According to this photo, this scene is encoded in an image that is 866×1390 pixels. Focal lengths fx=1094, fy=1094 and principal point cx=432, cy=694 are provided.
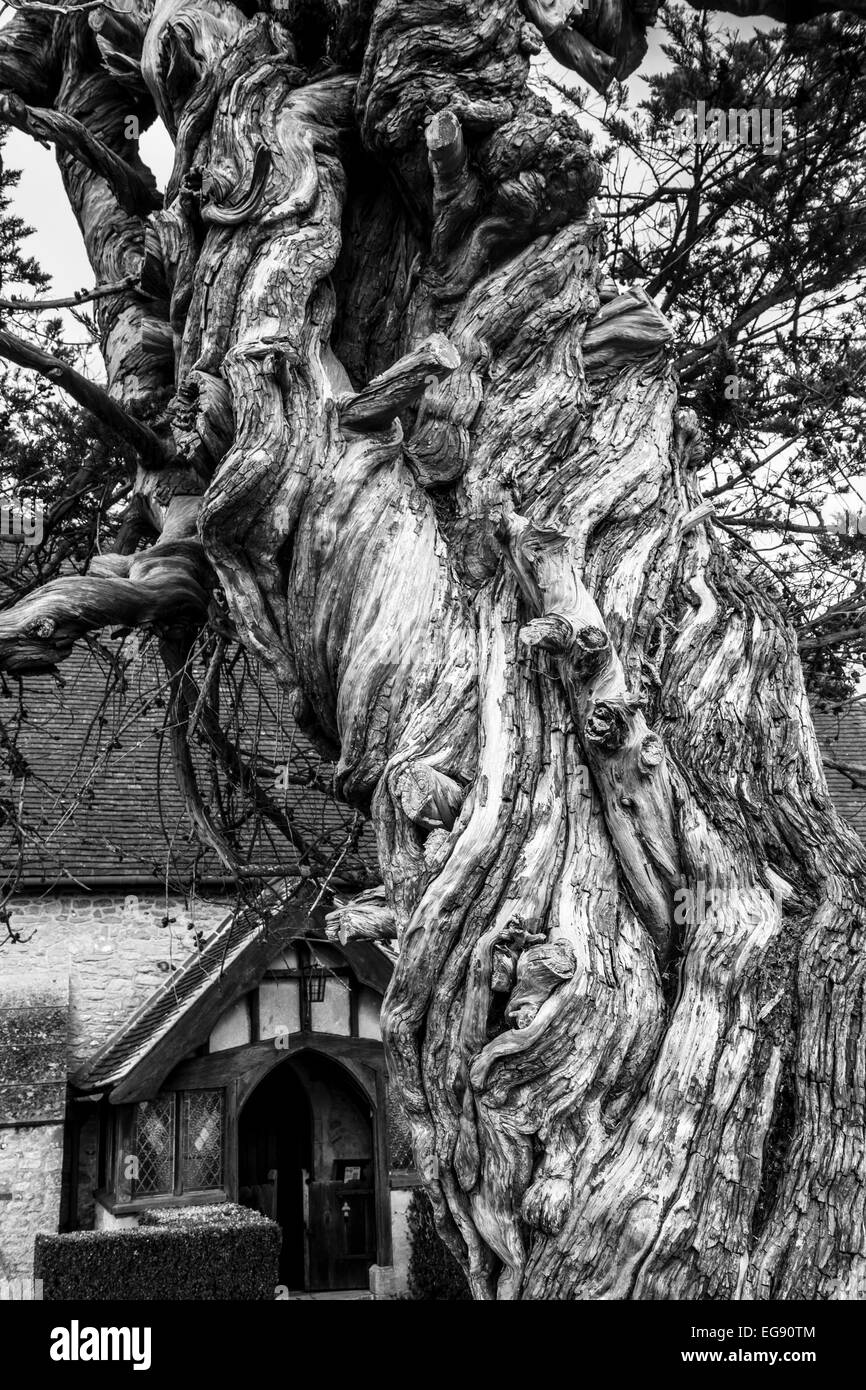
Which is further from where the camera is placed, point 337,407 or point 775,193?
point 775,193

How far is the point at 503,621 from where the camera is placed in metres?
3.40

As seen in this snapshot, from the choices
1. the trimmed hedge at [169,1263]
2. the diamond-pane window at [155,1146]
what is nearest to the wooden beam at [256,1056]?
the diamond-pane window at [155,1146]

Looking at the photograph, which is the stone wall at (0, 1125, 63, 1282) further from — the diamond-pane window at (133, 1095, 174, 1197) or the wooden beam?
the wooden beam

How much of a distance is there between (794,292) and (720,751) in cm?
426

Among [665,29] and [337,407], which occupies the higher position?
[665,29]

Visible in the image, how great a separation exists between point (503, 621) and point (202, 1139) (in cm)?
951

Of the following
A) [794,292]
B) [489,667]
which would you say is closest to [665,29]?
[794,292]

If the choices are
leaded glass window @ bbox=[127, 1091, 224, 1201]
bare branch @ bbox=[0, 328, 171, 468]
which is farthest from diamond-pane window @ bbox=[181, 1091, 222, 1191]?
bare branch @ bbox=[0, 328, 171, 468]

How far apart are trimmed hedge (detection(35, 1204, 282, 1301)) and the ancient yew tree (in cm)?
682

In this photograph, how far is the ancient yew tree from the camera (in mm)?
2674

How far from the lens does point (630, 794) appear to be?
2.99m

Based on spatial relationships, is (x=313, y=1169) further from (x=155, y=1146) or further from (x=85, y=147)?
(x=85, y=147)

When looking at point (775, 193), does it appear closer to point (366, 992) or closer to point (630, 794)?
point (630, 794)

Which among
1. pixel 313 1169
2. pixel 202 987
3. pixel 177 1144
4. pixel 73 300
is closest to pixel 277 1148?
pixel 313 1169
